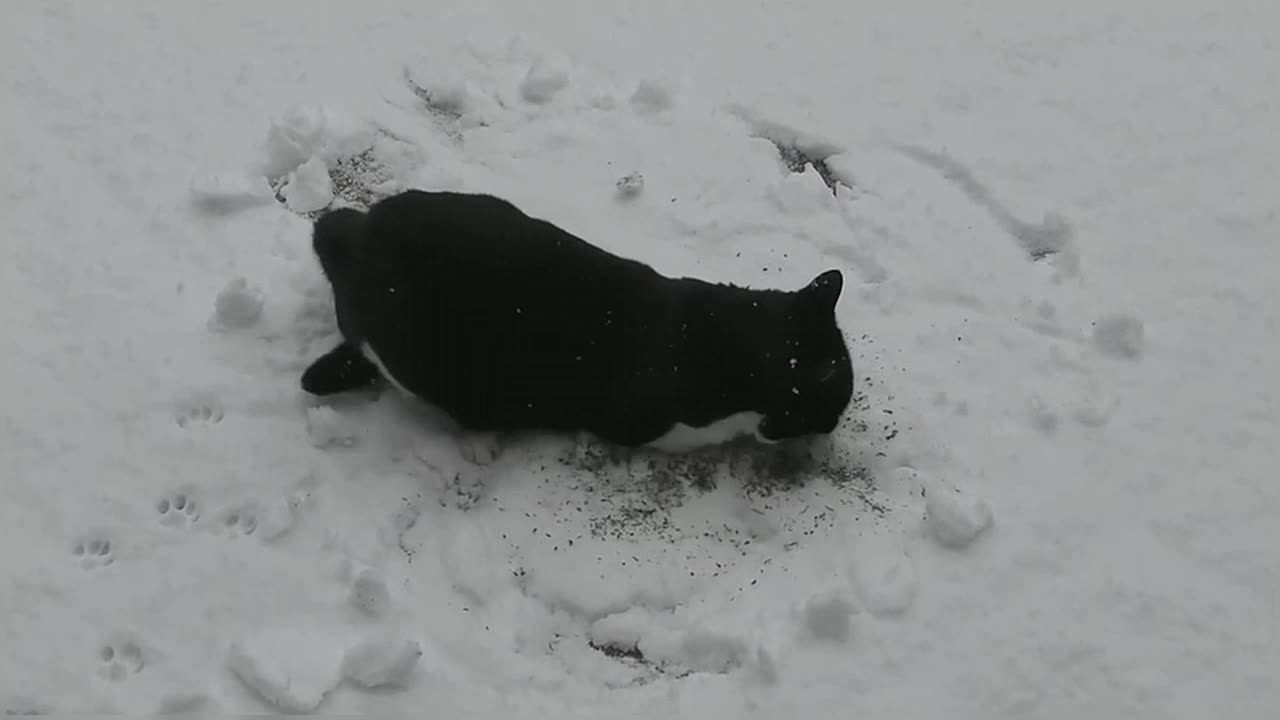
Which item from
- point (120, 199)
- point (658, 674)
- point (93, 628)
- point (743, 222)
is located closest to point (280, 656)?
point (93, 628)

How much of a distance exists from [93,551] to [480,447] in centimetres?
125

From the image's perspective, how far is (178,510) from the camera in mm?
3531

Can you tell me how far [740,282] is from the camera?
14.1ft

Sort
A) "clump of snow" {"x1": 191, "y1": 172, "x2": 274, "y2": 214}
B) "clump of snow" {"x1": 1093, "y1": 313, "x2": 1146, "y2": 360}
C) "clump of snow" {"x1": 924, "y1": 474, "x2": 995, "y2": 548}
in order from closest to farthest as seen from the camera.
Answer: "clump of snow" {"x1": 924, "y1": 474, "x2": 995, "y2": 548} → "clump of snow" {"x1": 1093, "y1": 313, "x2": 1146, "y2": 360} → "clump of snow" {"x1": 191, "y1": 172, "x2": 274, "y2": 214}

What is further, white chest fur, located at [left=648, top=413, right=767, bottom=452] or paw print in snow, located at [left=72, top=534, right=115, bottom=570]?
white chest fur, located at [left=648, top=413, right=767, bottom=452]

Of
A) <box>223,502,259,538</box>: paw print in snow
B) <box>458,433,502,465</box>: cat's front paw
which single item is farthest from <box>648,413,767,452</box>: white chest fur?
<box>223,502,259,538</box>: paw print in snow

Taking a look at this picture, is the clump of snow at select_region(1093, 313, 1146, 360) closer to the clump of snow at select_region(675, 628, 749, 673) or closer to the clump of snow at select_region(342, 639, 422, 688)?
the clump of snow at select_region(675, 628, 749, 673)

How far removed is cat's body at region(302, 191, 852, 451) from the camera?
3.43m

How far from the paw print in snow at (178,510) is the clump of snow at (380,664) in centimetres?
75

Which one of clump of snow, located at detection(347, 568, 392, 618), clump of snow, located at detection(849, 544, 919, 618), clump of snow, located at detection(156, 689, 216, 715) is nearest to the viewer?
clump of snow, located at detection(156, 689, 216, 715)

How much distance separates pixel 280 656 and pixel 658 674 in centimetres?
113

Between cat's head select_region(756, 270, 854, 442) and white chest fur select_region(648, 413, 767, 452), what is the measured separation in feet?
0.25

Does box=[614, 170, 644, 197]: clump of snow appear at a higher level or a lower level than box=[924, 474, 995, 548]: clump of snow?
higher

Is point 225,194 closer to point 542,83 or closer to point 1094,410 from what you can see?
point 542,83
